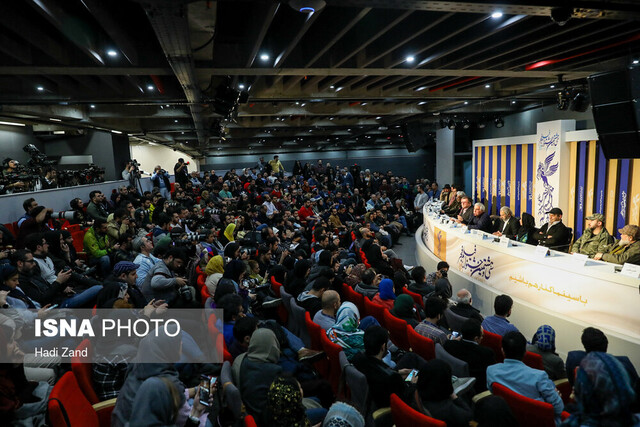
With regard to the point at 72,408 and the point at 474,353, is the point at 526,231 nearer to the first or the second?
the point at 474,353

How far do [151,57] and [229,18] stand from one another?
125 cm

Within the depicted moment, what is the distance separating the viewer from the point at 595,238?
4.80m

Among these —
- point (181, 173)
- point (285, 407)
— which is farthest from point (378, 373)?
point (181, 173)

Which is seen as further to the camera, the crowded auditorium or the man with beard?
the man with beard

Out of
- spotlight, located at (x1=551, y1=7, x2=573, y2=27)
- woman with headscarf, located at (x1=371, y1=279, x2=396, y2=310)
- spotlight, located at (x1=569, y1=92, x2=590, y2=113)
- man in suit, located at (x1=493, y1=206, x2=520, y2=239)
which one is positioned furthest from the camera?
spotlight, located at (x1=569, y1=92, x2=590, y2=113)

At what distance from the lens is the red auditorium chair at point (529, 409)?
2.04 meters

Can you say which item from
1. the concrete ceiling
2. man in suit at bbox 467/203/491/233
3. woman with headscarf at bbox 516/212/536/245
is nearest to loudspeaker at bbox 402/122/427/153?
the concrete ceiling

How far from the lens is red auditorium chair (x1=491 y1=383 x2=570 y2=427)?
80.3 inches

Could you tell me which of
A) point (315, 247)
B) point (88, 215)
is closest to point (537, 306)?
point (315, 247)

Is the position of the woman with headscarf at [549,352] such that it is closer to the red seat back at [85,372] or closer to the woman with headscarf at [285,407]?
the woman with headscarf at [285,407]

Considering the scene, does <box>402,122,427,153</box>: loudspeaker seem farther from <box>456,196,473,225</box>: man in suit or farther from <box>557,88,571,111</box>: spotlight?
<box>456,196,473,225</box>: man in suit

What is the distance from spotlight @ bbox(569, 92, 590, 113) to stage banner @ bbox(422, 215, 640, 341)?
3766mm

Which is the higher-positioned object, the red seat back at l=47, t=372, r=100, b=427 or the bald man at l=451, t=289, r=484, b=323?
the red seat back at l=47, t=372, r=100, b=427

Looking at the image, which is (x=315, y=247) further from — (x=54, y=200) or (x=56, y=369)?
(x=54, y=200)
